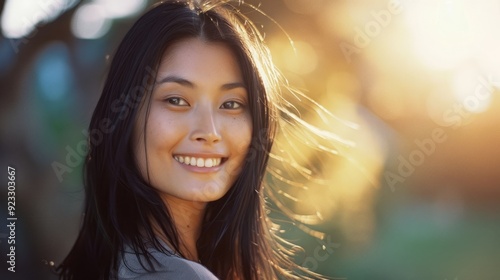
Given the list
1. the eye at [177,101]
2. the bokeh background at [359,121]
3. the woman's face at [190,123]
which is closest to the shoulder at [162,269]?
the woman's face at [190,123]

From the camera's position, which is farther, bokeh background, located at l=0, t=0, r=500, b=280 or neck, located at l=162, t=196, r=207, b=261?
bokeh background, located at l=0, t=0, r=500, b=280

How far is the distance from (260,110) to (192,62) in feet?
0.82

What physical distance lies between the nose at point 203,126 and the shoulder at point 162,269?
13.6 inches

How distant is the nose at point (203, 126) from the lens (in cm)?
210

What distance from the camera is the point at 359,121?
5980 mm

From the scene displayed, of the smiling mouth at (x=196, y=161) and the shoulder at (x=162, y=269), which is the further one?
the smiling mouth at (x=196, y=161)

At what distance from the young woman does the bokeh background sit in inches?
18.0

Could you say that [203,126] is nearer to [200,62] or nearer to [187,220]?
[200,62]

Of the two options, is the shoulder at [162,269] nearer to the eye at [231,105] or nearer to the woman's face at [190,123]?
the woman's face at [190,123]

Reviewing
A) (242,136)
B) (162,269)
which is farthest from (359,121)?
(162,269)

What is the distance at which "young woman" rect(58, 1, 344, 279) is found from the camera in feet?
6.88

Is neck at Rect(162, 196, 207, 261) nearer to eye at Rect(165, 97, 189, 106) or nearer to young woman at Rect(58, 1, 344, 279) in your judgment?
young woman at Rect(58, 1, 344, 279)

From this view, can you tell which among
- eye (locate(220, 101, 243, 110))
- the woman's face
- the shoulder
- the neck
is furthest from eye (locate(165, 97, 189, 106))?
the shoulder

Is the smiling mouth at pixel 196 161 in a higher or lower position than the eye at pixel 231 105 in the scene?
lower
